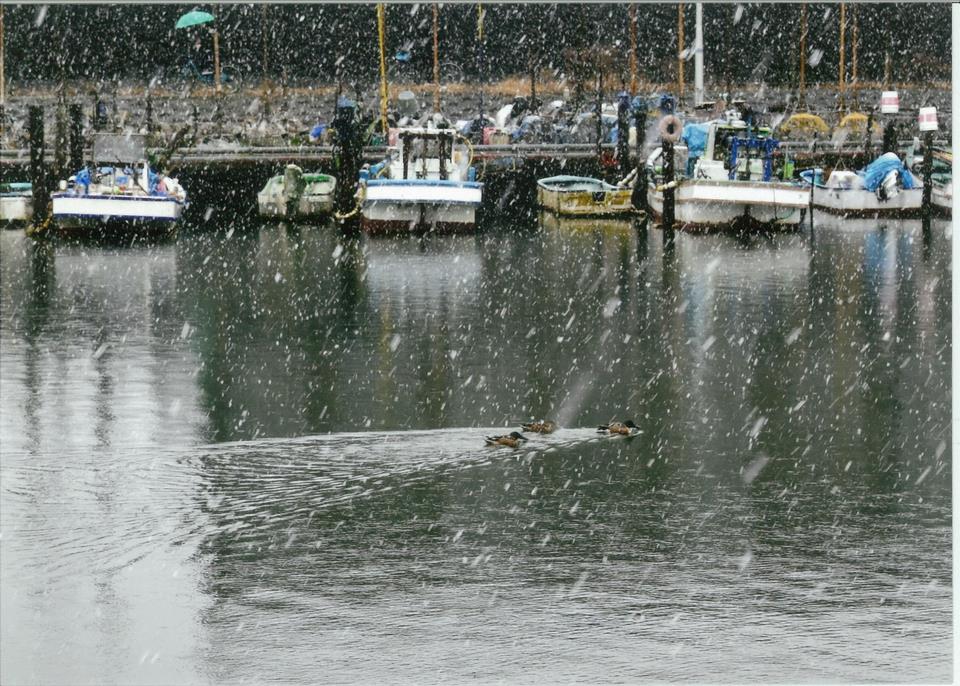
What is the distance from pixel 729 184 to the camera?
28.1 meters

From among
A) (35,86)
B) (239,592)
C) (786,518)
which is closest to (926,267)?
(786,518)

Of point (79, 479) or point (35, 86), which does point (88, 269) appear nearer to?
point (79, 479)

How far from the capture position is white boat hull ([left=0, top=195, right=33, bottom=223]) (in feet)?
96.3

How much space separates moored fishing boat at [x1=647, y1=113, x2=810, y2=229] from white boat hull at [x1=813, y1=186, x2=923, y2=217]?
1145 mm

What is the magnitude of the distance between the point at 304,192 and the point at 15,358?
16897mm

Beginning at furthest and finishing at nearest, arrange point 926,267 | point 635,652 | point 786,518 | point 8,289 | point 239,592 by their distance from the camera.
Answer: point 926,267
point 8,289
point 786,518
point 239,592
point 635,652

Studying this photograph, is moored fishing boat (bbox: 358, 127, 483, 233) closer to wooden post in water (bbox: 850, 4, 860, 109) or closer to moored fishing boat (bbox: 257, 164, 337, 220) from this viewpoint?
moored fishing boat (bbox: 257, 164, 337, 220)

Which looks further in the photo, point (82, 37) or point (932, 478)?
point (82, 37)

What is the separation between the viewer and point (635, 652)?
6578 mm

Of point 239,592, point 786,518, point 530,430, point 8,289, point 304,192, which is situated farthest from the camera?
point 304,192

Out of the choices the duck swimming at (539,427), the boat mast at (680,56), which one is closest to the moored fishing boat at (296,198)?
the boat mast at (680,56)

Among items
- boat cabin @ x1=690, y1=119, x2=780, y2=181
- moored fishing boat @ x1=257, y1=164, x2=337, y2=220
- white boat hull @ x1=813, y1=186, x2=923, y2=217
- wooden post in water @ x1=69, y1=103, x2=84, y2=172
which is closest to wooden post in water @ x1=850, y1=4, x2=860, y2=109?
white boat hull @ x1=813, y1=186, x2=923, y2=217

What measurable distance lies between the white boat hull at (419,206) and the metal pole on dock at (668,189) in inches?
129

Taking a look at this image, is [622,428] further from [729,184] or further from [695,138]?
[695,138]
